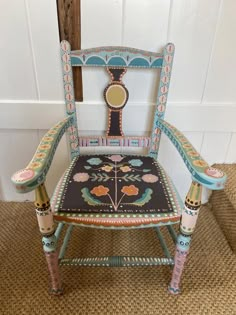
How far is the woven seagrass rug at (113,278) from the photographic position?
858 millimetres

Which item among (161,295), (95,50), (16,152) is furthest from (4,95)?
(161,295)

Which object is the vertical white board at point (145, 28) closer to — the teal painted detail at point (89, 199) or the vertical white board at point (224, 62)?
the vertical white board at point (224, 62)

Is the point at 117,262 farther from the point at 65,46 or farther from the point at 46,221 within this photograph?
the point at 65,46

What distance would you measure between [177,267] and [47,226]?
0.43 m

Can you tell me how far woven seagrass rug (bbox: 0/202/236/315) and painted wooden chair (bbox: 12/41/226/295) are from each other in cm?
7

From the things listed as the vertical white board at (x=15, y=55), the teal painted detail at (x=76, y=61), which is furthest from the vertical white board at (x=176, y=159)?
the vertical white board at (x=15, y=55)

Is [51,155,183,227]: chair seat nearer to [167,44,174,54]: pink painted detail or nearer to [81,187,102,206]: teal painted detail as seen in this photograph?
[81,187,102,206]: teal painted detail

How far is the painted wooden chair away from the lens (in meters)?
0.67

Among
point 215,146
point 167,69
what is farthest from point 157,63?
point 215,146

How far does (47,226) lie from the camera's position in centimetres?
71

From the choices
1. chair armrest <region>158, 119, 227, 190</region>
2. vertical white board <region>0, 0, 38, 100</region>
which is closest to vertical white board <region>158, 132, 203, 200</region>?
chair armrest <region>158, 119, 227, 190</region>

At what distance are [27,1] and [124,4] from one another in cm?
32

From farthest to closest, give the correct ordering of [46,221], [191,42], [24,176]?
[191,42] → [46,221] → [24,176]

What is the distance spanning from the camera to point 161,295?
2.94 feet
